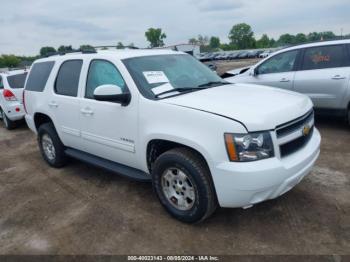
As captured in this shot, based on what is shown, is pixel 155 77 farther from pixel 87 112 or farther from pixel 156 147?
pixel 87 112

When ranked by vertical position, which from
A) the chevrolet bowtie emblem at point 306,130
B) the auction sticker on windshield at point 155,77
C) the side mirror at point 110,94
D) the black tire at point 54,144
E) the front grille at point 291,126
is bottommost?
the black tire at point 54,144

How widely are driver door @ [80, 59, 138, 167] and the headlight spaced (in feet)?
3.81

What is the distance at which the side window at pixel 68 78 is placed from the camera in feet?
14.1

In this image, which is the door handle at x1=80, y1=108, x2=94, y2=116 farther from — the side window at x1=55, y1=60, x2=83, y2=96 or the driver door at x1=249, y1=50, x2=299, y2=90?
the driver door at x1=249, y1=50, x2=299, y2=90

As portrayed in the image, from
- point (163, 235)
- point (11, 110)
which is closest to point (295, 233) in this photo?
point (163, 235)

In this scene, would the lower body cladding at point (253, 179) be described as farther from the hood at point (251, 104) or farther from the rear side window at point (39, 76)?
the rear side window at point (39, 76)

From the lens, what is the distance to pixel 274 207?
3.52 m

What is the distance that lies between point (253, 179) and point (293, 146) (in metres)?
0.67

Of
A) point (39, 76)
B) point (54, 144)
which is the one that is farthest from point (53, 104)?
point (39, 76)

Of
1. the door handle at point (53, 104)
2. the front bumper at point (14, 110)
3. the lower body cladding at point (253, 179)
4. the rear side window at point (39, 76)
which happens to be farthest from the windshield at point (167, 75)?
the front bumper at point (14, 110)

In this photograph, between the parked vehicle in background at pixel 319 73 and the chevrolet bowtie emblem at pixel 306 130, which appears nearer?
the chevrolet bowtie emblem at pixel 306 130

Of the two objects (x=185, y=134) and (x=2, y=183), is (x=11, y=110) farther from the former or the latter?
(x=185, y=134)

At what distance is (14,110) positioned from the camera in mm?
8312

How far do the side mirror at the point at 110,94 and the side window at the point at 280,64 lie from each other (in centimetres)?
432
